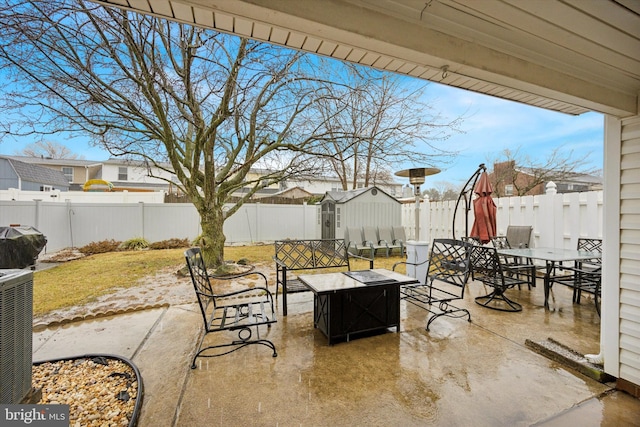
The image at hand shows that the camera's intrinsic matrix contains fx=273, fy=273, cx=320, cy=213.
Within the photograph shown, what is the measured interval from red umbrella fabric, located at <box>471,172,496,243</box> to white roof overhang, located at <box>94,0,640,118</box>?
9.81 ft

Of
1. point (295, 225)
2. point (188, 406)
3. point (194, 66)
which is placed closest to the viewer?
point (188, 406)

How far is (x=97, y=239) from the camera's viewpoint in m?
9.48

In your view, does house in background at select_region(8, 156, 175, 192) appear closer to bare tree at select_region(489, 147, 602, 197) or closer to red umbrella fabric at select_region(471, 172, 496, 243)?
red umbrella fabric at select_region(471, 172, 496, 243)

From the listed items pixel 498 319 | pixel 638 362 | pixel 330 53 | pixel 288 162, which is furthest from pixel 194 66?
pixel 638 362

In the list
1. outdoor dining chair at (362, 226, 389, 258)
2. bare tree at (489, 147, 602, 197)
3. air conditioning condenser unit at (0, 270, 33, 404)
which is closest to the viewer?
air conditioning condenser unit at (0, 270, 33, 404)

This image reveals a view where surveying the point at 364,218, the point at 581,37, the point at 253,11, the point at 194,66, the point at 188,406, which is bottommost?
the point at 188,406

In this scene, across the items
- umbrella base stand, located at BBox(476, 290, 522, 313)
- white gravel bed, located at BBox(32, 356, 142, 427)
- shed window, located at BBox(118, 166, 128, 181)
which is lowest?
white gravel bed, located at BBox(32, 356, 142, 427)

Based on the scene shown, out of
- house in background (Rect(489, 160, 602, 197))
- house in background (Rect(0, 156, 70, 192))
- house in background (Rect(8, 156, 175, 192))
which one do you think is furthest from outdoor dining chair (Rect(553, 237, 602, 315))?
house in background (Rect(0, 156, 70, 192))

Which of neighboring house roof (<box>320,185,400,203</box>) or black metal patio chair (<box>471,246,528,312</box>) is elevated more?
neighboring house roof (<box>320,185,400,203</box>)

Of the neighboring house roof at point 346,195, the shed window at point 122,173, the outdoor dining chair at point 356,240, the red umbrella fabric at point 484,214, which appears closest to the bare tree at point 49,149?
the neighboring house roof at point 346,195

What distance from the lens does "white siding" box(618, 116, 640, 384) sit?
2115 mm

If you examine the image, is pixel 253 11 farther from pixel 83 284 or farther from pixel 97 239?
pixel 97 239

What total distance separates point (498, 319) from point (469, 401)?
1973mm

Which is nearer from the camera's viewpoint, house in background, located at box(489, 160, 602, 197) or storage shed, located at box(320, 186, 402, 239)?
storage shed, located at box(320, 186, 402, 239)
